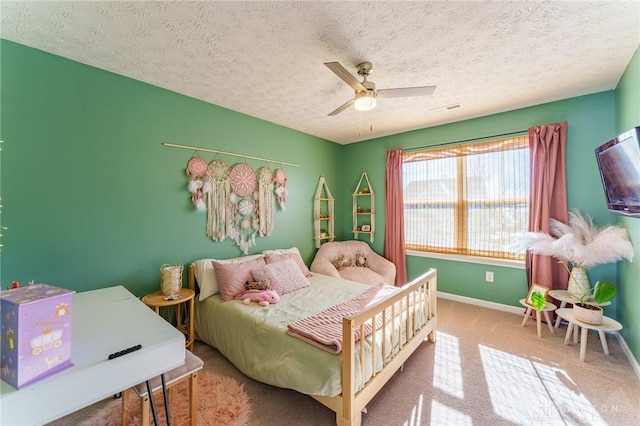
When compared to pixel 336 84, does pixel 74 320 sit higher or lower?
lower

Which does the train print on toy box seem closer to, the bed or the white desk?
the white desk

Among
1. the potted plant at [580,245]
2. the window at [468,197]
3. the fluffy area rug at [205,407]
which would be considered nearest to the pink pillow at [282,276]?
the fluffy area rug at [205,407]

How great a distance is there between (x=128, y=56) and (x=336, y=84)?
1.76 meters

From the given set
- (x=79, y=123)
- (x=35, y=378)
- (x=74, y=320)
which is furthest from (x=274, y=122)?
(x=35, y=378)

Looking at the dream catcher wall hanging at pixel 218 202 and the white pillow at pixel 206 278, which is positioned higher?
the dream catcher wall hanging at pixel 218 202

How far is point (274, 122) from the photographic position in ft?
11.5

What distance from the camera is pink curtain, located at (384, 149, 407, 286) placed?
3.99m

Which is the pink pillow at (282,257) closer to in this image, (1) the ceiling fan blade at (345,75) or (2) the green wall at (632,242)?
(1) the ceiling fan blade at (345,75)

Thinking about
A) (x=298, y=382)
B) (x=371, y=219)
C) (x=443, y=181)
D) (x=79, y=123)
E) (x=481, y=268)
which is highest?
(x=79, y=123)

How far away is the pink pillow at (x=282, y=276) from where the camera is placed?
259 cm

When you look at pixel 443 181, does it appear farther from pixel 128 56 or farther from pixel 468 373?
pixel 128 56

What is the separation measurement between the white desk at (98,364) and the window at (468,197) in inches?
143

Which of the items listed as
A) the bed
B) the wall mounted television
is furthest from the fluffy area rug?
the wall mounted television

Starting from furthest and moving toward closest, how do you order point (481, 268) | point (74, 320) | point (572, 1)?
1. point (481, 268)
2. point (572, 1)
3. point (74, 320)
